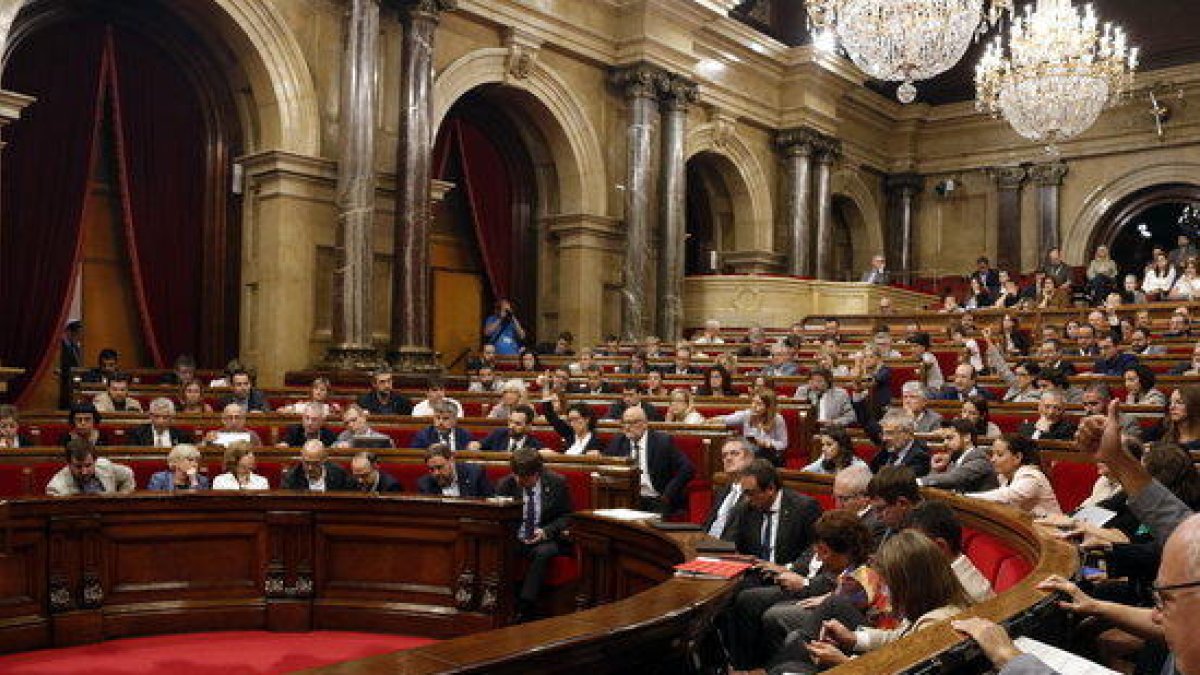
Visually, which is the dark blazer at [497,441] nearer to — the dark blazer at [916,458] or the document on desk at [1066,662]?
the dark blazer at [916,458]

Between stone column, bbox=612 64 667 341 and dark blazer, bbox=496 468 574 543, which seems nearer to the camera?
dark blazer, bbox=496 468 574 543

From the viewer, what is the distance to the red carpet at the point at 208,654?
14.0 feet

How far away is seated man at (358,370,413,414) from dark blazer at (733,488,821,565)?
458 centimetres

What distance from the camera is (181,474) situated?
5.35 m

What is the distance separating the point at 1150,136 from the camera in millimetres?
17719

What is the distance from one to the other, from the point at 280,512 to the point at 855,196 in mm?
15754

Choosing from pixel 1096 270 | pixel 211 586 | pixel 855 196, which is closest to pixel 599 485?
pixel 211 586

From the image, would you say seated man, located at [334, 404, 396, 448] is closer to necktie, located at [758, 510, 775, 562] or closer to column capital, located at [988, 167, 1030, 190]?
necktie, located at [758, 510, 775, 562]

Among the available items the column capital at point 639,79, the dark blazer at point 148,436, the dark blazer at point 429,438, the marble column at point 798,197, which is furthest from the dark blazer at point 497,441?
the marble column at point 798,197

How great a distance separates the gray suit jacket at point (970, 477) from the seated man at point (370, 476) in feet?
8.91

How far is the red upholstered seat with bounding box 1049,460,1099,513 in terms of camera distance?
5.07m

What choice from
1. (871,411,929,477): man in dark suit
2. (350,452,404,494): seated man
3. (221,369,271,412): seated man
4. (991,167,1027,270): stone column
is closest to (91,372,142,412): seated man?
(221,369,271,412): seated man

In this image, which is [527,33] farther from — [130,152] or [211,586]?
[211,586]

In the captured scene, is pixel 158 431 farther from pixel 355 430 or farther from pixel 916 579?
pixel 916 579
